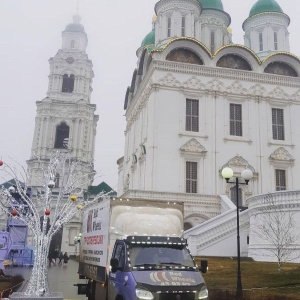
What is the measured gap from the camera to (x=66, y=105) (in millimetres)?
64438

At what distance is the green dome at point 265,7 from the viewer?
4223 centimetres

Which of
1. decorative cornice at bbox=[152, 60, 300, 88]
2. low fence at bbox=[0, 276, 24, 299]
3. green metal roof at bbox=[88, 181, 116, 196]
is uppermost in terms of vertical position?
decorative cornice at bbox=[152, 60, 300, 88]

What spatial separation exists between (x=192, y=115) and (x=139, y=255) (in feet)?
84.3

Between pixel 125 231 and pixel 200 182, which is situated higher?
pixel 200 182

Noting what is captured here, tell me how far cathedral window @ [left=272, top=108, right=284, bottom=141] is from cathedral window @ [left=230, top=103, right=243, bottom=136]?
9.70ft

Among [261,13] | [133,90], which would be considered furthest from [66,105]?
[261,13]

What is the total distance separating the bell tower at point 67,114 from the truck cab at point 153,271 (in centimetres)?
5023

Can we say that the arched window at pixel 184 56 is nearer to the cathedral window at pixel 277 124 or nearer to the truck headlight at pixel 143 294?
the cathedral window at pixel 277 124

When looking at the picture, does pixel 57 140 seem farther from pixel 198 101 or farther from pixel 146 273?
pixel 146 273

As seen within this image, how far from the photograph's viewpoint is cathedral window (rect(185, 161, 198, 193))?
33.0 meters

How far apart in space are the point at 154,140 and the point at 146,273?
24259 millimetres

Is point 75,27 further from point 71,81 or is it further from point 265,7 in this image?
point 265,7

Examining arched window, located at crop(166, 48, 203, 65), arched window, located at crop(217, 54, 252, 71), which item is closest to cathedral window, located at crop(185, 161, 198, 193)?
arched window, located at crop(166, 48, 203, 65)

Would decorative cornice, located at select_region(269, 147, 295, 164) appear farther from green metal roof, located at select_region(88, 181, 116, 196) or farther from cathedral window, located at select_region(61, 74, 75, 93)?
cathedral window, located at select_region(61, 74, 75, 93)
